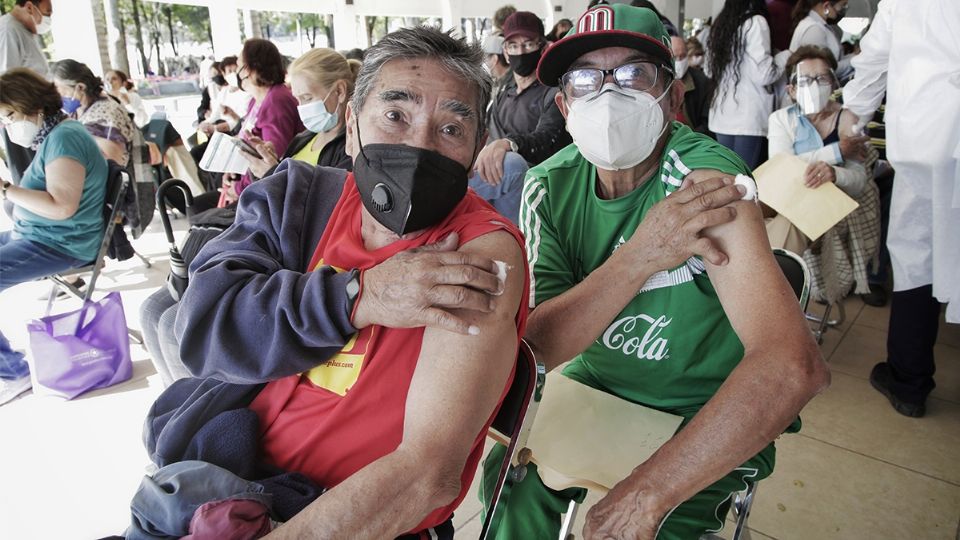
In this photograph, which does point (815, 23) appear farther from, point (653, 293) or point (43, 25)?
point (43, 25)

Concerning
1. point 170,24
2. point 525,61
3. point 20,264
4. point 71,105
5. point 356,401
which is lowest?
point 20,264

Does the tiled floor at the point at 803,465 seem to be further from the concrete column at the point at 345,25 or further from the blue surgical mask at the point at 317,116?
the concrete column at the point at 345,25

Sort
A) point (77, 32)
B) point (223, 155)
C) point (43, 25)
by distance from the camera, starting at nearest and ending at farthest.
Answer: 1. point (223, 155)
2. point (43, 25)
3. point (77, 32)

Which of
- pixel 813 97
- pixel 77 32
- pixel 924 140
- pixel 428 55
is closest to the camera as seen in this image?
pixel 428 55

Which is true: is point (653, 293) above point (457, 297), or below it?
below

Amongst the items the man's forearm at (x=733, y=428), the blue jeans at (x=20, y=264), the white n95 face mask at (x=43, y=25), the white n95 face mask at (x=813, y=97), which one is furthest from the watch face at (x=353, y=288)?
the white n95 face mask at (x=43, y=25)

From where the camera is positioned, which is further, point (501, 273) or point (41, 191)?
point (41, 191)

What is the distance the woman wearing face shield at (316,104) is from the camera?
2930 mm

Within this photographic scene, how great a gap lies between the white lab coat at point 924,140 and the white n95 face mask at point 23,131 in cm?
418

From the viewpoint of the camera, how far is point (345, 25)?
18.0 metres

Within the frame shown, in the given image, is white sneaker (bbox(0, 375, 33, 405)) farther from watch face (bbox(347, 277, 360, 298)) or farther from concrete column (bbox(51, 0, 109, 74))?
concrete column (bbox(51, 0, 109, 74))

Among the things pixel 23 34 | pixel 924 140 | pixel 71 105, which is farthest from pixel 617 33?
pixel 23 34

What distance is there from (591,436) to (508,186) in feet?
5.95

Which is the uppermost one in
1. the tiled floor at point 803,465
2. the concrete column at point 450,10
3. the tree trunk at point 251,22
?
the concrete column at point 450,10
